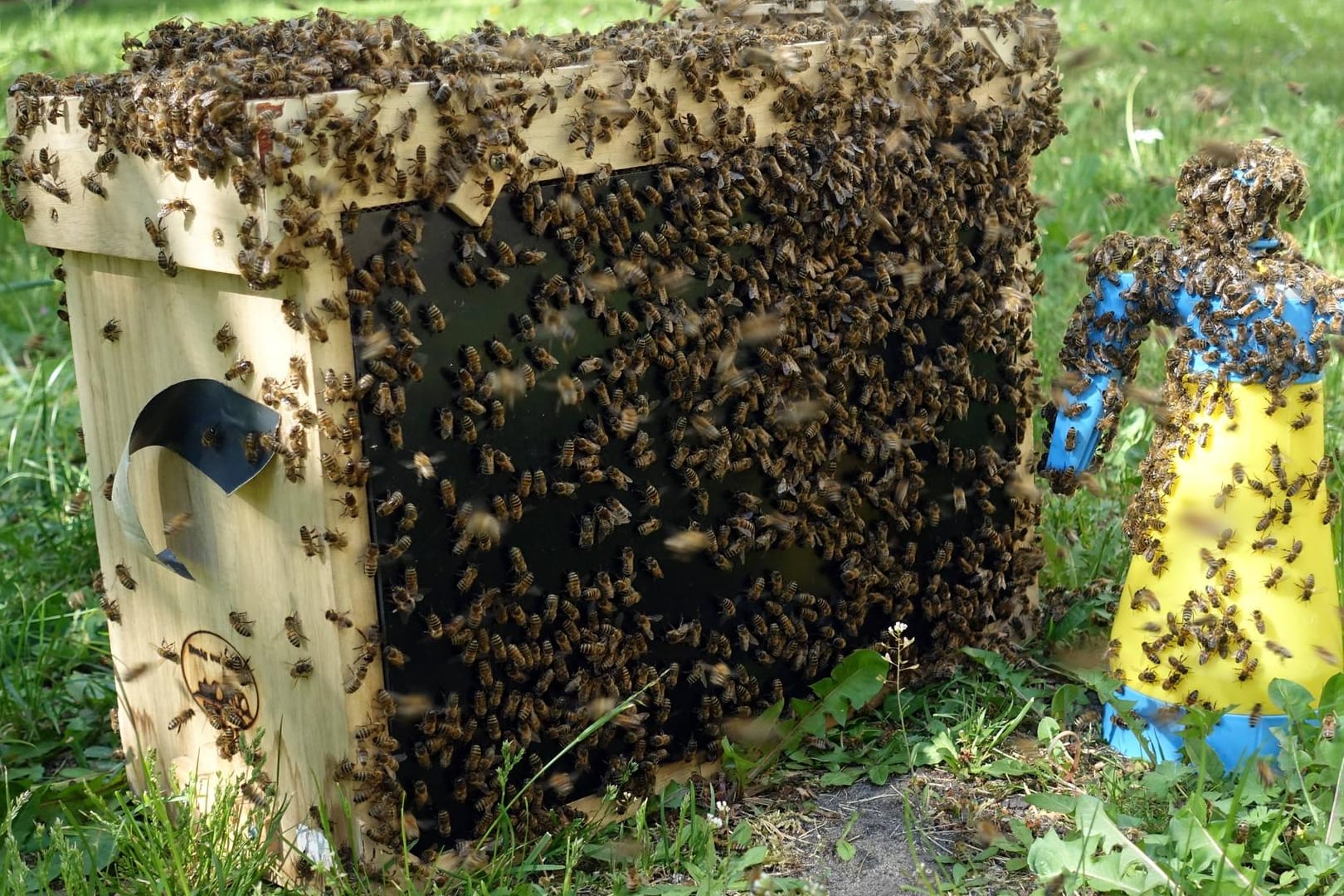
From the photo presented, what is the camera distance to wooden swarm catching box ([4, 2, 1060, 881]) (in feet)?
8.75

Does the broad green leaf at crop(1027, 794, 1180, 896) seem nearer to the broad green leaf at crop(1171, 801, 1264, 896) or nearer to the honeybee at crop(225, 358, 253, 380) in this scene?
the broad green leaf at crop(1171, 801, 1264, 896)

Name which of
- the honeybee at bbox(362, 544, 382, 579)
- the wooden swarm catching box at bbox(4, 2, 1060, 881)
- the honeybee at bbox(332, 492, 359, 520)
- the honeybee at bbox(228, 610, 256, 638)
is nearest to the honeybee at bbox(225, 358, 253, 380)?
the wooden swarm catching box at bbox(4, 2, 1060, 881)

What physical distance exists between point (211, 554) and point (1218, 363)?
2416mm

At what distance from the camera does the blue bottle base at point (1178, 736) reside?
3.27 metres

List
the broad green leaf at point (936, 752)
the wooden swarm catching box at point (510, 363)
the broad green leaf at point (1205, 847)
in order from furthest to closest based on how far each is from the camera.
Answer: the broad green leaf at point (936, 752)
the broad green leaf at point (1205, 847)
the wooden swarm catching box at point (510, 363)

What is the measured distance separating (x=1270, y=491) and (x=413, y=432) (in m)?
2.04

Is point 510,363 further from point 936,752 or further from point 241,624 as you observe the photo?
point 936,752

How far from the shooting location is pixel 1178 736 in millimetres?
3344

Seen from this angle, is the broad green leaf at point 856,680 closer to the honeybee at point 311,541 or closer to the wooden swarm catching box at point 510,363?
the wooden swarm catching box at point 510,363

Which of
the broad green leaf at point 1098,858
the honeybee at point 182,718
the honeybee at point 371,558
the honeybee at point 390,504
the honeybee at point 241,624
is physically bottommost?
Answer: the broad green leaf at point 1098,858

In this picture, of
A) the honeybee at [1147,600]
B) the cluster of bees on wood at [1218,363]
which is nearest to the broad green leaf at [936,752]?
the cluster of bees on wood at [1218,363]

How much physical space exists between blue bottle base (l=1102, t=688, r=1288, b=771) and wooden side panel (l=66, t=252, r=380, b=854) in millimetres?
1925

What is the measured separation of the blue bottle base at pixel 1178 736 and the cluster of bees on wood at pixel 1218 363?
0.05 m

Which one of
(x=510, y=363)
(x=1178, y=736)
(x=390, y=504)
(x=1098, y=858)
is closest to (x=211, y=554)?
(x=390, y=504)
